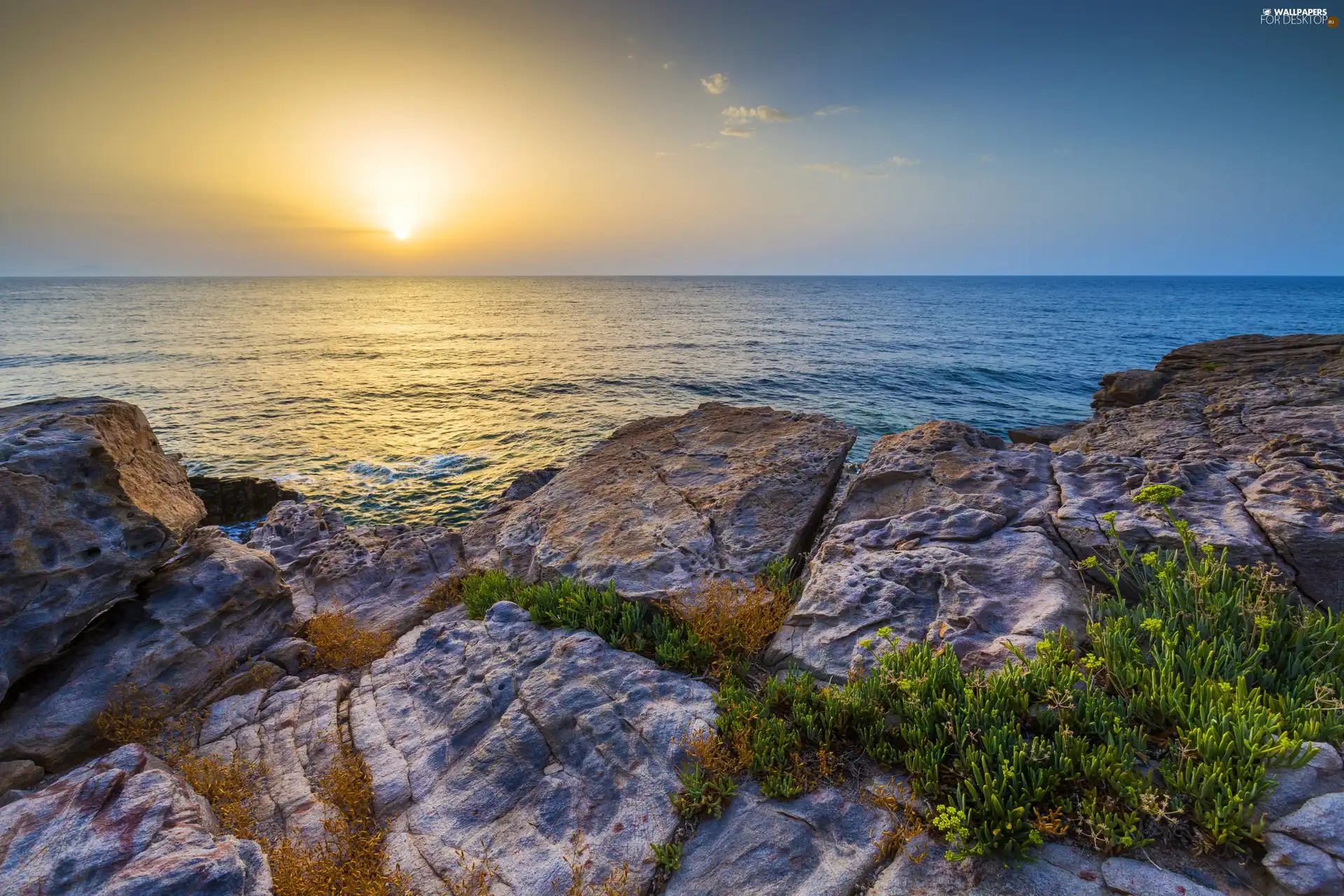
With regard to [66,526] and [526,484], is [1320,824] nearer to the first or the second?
[66,526]

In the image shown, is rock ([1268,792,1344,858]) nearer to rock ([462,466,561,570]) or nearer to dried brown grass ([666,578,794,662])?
dried brown grass ([666,578,794,662])

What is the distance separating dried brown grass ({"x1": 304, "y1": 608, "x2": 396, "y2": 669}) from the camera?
361 inches

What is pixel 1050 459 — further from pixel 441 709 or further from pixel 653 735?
pixel 441 709

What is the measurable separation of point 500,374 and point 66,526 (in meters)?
38.6

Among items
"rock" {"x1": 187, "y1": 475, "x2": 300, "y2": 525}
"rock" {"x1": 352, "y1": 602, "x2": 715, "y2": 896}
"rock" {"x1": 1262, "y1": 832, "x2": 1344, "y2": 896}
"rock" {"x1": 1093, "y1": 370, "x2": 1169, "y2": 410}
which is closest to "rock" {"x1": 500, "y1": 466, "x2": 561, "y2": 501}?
"rock" {"x1": 187, "y1": 475, "x2": 300, "y2": 525}

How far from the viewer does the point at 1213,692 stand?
4.73m

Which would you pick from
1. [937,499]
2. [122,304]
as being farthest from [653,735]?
[122,304]

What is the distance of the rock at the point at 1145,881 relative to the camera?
12.3 feet

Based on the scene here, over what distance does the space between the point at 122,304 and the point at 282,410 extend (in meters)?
122

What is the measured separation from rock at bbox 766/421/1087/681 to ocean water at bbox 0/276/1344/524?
1519 centimetres

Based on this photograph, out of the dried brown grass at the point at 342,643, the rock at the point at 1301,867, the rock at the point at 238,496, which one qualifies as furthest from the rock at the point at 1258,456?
the rock at the point at 238,496

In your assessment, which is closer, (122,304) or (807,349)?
(807,349)

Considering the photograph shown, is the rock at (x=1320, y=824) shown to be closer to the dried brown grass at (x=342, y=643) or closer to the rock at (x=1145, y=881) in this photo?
the rock at (x=1145, y=881)

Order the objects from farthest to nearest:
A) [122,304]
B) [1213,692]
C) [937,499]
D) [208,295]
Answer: [208,295] < [122,304] < [937,499] < [1213,692]
